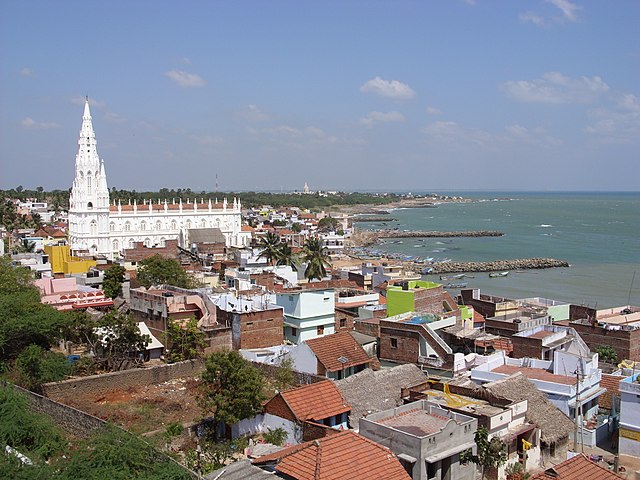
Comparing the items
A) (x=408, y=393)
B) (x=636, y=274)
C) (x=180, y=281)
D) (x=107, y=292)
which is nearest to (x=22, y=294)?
(x=107, y=292)

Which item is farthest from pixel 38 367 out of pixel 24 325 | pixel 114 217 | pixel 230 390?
pixel 114 217

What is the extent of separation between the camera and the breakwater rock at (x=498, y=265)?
226ft

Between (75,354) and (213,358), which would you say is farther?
(75,354)

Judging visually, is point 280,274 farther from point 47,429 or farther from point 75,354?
point 47,429

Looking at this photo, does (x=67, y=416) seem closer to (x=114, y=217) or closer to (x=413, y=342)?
(x=413, y=342)

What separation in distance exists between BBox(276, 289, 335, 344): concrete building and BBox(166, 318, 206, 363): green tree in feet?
12.6

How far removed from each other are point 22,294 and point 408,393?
15.1 metres

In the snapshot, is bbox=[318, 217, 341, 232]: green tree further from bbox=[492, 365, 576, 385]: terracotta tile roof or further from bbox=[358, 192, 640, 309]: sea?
bbox=[492, 365, 576, 385]: terracotta tile roof

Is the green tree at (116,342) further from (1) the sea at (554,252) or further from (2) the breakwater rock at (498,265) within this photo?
(2) the breakwater rock at (498,265)

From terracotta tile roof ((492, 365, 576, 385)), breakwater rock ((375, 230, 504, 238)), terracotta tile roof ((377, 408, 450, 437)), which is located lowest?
breakwater rock ((375, 230, 504, 238))

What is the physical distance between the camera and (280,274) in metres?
37.7

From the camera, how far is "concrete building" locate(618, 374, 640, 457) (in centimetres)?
1605

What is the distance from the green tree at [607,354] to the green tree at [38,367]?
58.9 ft

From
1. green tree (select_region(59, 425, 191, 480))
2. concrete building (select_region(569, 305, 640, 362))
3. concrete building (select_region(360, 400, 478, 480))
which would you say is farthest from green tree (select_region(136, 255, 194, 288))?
concrete building (select_region(360, 400, 478, 480))
